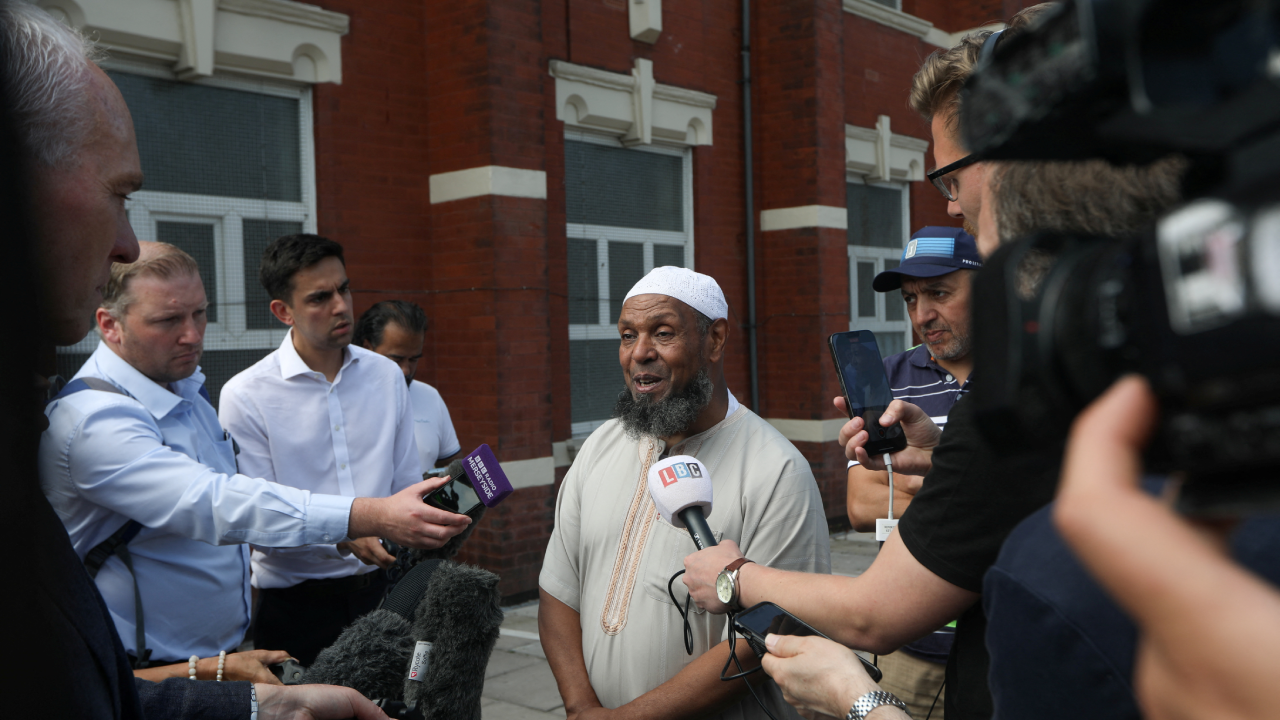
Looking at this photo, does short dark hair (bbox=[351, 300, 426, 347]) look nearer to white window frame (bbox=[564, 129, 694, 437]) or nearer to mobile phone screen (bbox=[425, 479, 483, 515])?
white window frame (bbox=[564, 129, 694, 437])

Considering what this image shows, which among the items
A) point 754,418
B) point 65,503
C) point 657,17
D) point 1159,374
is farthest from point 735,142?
point 1159,374

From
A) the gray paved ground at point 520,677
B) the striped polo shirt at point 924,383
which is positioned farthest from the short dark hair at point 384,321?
the striped polo shirt at point 924,383

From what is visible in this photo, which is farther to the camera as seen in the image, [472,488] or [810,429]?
[810,429]

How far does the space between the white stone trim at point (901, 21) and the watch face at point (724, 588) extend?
371 inches

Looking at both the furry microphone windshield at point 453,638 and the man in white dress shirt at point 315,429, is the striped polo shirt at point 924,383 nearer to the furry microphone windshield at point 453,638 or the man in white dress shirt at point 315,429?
the furry microphone windshield at point 453,638

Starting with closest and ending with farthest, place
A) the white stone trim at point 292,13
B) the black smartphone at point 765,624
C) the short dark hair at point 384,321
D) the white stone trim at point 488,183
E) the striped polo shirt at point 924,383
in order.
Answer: the black smartphone at point 765,624 → the striped polo shirt at point 924,383 → the short dark hair at point 384,321 → the white stone trim at point 292,13 → the white stone trim at point 488,183

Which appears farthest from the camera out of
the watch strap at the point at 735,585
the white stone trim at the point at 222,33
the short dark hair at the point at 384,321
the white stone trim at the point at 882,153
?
the white stone trim at the point at 882,153

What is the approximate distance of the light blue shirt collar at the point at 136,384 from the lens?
2.70 m

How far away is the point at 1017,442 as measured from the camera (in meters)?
0.62

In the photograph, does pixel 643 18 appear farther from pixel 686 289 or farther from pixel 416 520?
pixel 416 520

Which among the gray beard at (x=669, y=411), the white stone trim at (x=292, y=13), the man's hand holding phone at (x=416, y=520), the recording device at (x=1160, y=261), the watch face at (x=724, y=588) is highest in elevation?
the white stone trim at (x=292, y=13)

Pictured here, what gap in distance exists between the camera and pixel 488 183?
6582mm

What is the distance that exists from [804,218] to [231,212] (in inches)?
222

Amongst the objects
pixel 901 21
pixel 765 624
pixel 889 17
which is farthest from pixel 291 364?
pixel 901 21
